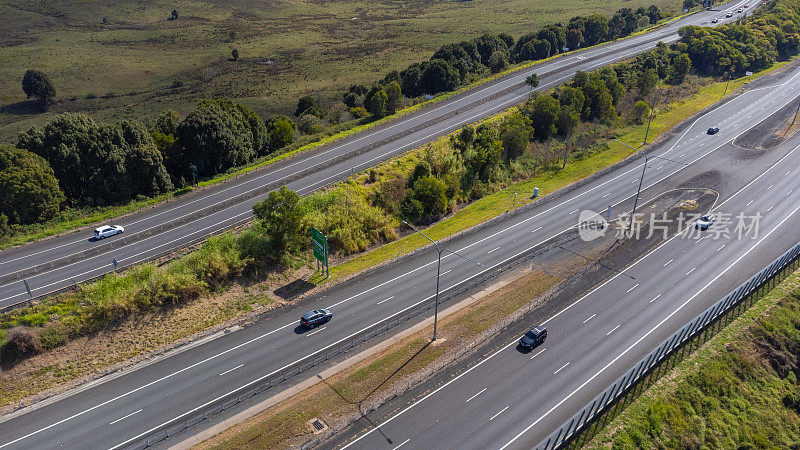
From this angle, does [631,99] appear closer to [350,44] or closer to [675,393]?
[675,393]

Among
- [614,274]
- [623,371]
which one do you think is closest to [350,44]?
[614,274]

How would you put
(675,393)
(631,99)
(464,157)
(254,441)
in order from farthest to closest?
(631,99) < (464,157) < (675,393) < (254,441)

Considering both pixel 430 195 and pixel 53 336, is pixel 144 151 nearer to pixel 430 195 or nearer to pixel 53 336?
pixel 53 336

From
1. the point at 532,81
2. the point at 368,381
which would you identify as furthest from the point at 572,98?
the point at 368,381

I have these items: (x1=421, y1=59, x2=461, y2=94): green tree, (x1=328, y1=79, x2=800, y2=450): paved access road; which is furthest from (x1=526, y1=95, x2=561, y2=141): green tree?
(x1=328, y1=79, x2=800, y2=450): paved access road

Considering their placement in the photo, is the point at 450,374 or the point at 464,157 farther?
the point at 464,157

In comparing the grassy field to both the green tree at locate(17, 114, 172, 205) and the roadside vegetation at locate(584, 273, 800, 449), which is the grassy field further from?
the roadside vegetation at locate(584, 273, 800, 449)
